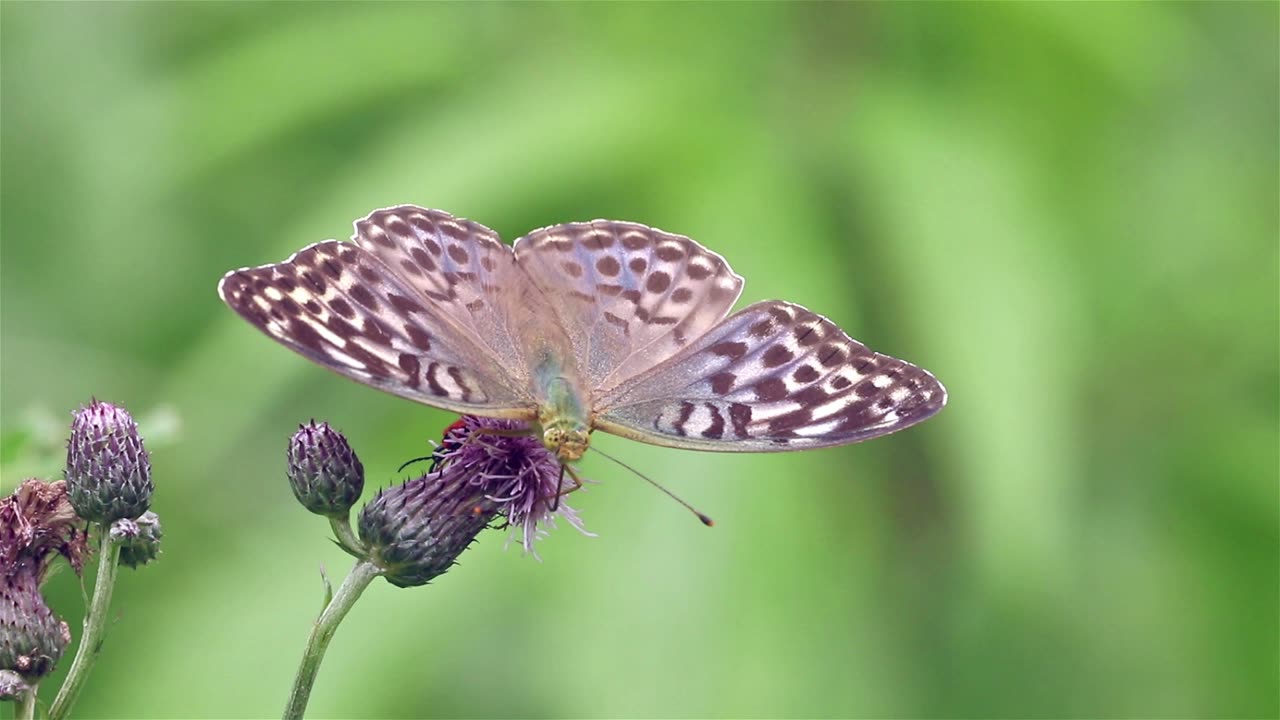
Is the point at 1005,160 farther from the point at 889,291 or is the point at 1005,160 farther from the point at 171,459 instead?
the point at 171,459

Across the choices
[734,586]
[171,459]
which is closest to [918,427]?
[734,586]

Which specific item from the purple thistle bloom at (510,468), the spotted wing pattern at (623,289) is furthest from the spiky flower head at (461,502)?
the spotted wing pattern at (623,289)

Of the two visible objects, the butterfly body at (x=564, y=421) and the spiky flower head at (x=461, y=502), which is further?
the butterfly body at (x=564, y=421)

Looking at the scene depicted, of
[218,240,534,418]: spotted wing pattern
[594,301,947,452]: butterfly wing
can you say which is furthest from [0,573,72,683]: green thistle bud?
[594,301,947,452]: butterfly wing

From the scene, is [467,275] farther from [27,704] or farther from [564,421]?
[27,704]

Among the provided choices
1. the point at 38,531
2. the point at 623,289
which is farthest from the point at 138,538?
the point at 623,289

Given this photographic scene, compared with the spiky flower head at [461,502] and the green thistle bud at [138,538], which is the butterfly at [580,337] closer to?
the spiky flower head at [461,502]
